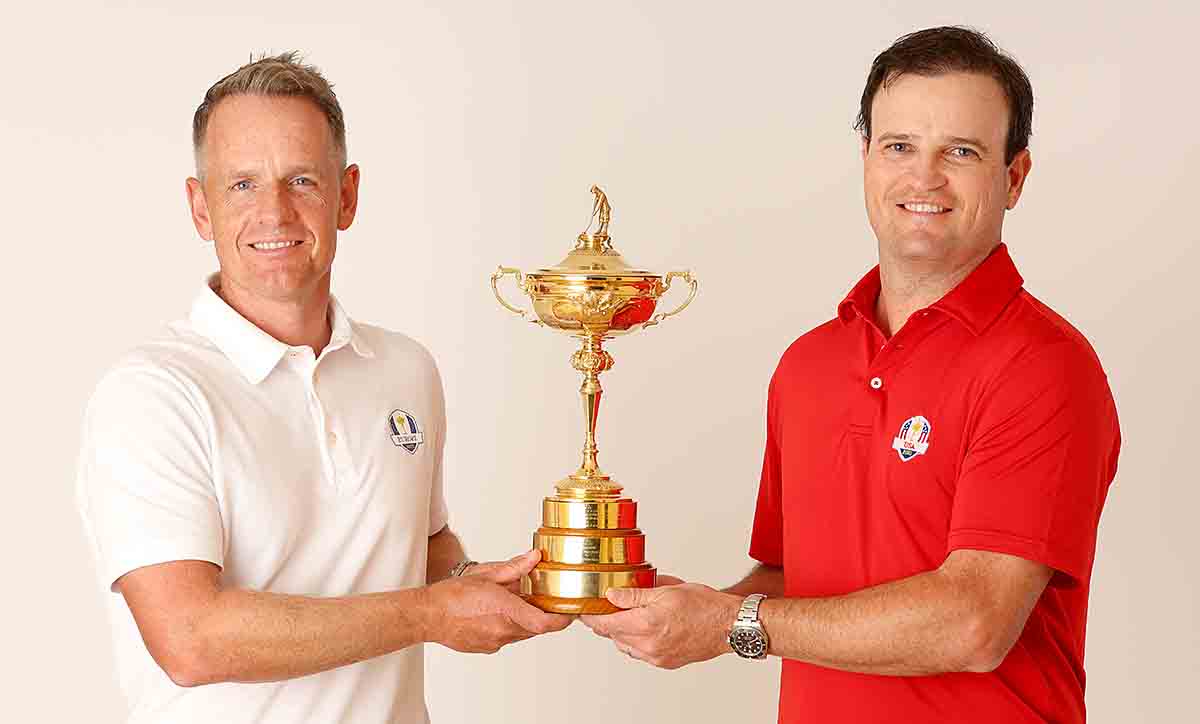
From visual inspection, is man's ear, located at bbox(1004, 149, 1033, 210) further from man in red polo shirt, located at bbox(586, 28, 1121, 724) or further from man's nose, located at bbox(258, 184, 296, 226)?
man's nose, located at bbox(258, 184, 296, 226)

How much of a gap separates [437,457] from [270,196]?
2.43 feet

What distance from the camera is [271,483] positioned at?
10.2 feet

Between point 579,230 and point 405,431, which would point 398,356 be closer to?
point 405,431

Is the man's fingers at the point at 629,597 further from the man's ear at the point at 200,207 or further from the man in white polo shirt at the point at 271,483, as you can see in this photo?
the man's ear at the point at 200,207

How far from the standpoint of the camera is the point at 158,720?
3143mm

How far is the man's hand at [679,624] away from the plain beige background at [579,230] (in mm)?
1778

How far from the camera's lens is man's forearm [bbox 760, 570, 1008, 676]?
3020 millimetres

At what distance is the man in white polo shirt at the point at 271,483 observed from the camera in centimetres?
300

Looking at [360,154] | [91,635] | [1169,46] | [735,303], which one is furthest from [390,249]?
[1169,46]

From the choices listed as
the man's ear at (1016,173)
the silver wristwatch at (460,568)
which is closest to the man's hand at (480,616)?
the silver wristwatch at (460,568)

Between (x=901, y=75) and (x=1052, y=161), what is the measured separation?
1.90 m

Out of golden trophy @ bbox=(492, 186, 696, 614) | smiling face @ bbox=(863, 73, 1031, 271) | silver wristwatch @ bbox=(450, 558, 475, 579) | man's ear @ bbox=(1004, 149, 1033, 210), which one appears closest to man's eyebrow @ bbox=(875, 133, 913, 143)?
smiling face @ bbox=(863, 73, 1031, 271)

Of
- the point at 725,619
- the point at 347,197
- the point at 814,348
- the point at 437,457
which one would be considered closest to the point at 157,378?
the point at 347,197

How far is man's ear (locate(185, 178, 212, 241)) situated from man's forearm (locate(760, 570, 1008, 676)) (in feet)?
4.54
